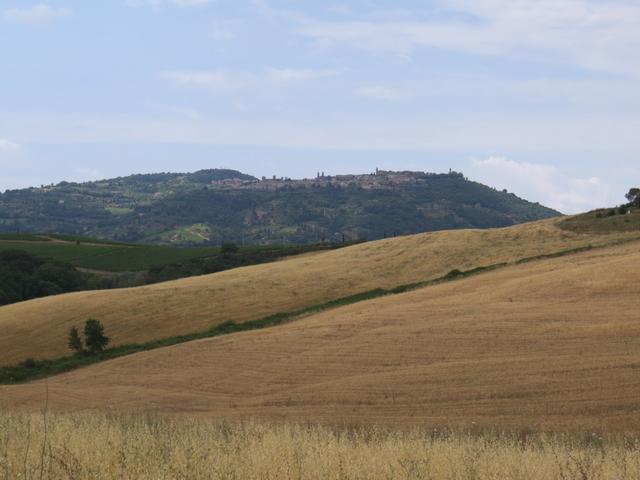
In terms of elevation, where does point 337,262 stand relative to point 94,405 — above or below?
above

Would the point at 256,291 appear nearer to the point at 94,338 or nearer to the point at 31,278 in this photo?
the point at 94,338

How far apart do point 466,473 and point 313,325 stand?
2849 centimetres

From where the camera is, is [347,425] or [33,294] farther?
[33,294]

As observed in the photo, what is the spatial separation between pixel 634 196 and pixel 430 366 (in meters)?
55.0

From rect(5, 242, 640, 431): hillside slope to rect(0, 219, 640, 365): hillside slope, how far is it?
7868mm

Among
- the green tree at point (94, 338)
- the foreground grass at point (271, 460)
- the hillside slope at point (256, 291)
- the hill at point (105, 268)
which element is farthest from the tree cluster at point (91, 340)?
the hill at point (105, 268)

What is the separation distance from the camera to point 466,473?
8.35 meters

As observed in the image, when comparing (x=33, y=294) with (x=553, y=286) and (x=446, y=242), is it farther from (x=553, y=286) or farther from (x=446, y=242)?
(x=553, y=286)

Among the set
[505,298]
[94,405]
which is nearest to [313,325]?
[505,298]

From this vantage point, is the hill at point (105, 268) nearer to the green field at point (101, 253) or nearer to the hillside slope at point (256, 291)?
the green field at point (101, 253)

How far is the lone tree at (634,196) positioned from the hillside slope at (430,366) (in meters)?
28.2

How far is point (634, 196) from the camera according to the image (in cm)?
7300

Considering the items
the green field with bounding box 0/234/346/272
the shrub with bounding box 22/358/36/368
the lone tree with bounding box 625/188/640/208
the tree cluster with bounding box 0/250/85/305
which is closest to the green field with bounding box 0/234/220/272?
the green field with bounding box 0/234/346/272

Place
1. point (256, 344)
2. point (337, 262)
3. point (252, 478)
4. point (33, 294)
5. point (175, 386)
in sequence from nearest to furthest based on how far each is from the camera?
point (252, 478) < point (175, 386) < point (256, 344) < point (337, 262) < point (33, 294)
